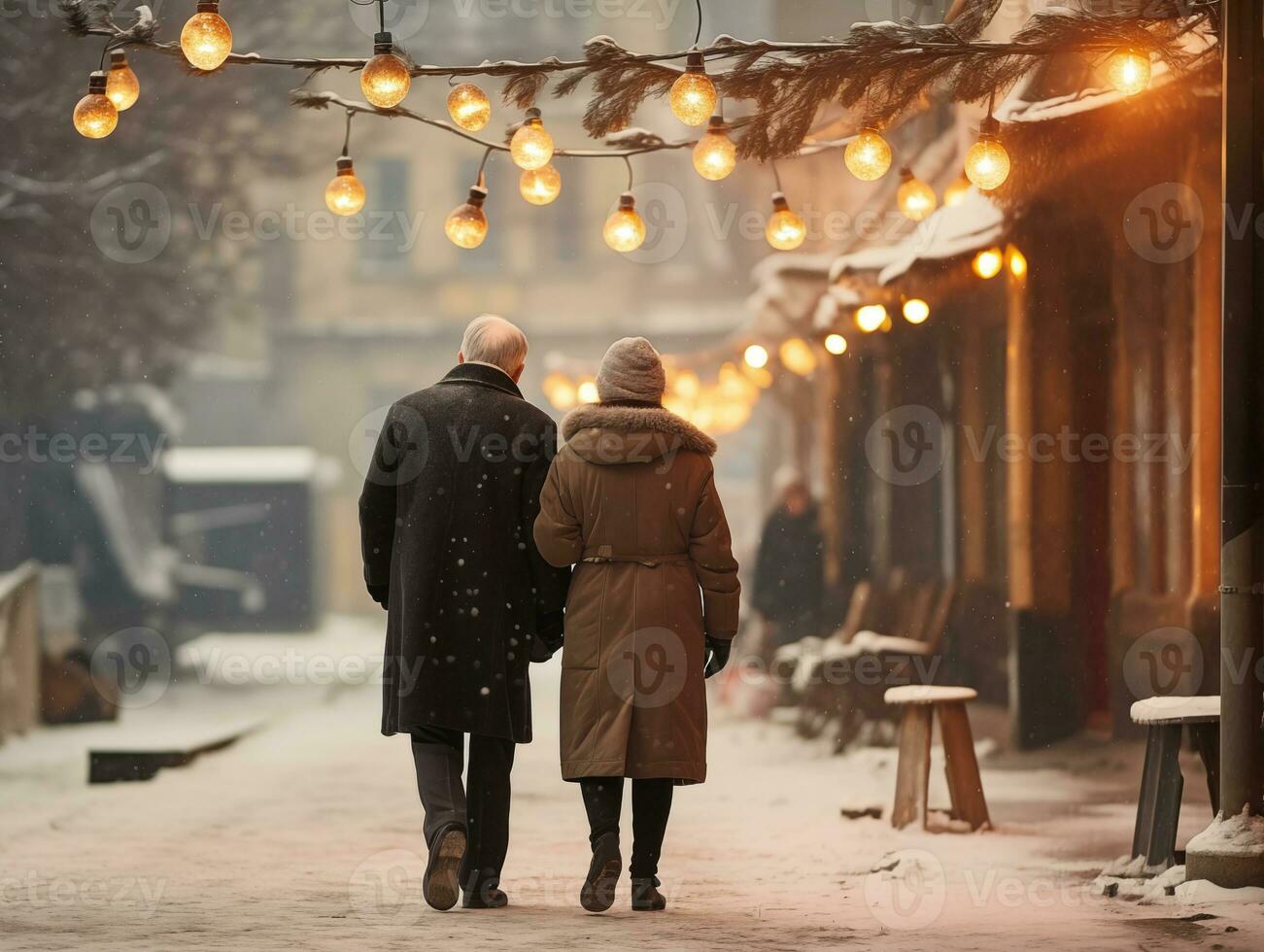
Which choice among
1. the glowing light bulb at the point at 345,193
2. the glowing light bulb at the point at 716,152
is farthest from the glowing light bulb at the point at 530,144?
the glowing light bulb at the point at 345,193

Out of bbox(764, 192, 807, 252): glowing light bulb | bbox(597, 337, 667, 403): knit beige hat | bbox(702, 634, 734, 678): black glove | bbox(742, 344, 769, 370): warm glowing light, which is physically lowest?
bbox(702, 634, 734, 678): black glove

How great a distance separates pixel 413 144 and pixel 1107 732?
31267mm

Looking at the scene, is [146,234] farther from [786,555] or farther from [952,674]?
[952,674]

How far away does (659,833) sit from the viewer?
22.4 feet

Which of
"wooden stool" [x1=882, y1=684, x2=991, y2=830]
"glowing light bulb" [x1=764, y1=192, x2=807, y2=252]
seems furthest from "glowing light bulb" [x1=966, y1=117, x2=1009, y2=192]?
"wooden stool" [x1=882, y1=684, x2=991, y2=830]

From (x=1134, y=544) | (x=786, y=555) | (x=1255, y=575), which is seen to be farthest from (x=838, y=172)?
(x=1255, y=575)

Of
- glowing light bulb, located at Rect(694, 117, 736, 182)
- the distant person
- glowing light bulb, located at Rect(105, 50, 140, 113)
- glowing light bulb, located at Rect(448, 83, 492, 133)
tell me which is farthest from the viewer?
the distant person

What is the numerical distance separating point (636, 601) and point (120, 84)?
3474 mm

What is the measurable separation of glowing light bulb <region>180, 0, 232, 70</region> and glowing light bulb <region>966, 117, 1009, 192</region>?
3.19 metres

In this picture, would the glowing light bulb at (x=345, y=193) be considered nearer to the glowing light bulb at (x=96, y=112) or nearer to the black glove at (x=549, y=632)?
the glowing light bulb at (x=96, y=112)

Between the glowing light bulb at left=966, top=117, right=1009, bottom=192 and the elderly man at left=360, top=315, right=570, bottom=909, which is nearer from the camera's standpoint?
the elderly man at left=360, top=315, right=570, bottom=909

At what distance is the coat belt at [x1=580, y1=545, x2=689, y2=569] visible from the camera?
6.82 metres

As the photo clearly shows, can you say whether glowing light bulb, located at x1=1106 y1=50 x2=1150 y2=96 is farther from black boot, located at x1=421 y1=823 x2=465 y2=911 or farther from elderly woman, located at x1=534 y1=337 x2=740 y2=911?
black boot, located at x1=421 y1=823 x2=465 y2=911

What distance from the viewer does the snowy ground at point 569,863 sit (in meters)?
6.28
